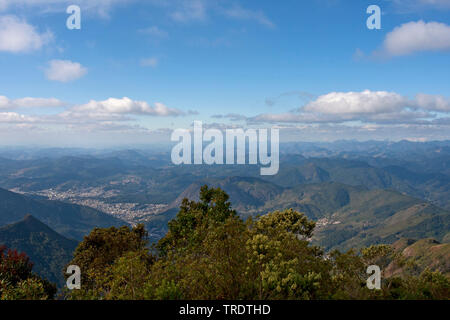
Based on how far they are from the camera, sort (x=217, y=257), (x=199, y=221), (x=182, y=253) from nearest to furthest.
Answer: (x=217, y=257) → (x=182, y=253) → (x=199, y=221)

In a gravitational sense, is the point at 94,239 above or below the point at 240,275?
below

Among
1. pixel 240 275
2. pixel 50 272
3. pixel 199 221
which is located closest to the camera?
pixel 240 275

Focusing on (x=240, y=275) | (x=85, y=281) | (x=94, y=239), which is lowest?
(x=85, y=281)

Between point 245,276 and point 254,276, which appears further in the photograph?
point 254,276
